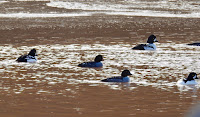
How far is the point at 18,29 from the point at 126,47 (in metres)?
10.6

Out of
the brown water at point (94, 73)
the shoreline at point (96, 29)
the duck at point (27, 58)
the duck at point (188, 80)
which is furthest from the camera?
the shoreline at point (96, 29)

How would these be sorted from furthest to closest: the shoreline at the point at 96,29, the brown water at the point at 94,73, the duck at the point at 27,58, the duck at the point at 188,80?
1. the shoreline at the point at 96,29
2. the duck at the point at 27,58
3. the duck at the point at 188,80
4. the brown water at the point at 94,73

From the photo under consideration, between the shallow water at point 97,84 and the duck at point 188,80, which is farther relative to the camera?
the duck at point 188,80

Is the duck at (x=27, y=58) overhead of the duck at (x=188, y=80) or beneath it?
beneath

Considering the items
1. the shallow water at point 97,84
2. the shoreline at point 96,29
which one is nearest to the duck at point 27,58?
the shallow water at point 97,84

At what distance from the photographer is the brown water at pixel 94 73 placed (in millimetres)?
10625

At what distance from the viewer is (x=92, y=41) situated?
80.1 ft

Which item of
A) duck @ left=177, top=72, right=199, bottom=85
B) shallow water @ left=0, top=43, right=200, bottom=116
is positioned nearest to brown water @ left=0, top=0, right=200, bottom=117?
shallow water @ left=0, top=43, right=200, bottom=116

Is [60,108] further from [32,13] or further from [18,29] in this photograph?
[32,13]

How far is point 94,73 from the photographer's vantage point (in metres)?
15.4

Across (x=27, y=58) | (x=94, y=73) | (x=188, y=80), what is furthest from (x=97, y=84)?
(x=27, y=58)

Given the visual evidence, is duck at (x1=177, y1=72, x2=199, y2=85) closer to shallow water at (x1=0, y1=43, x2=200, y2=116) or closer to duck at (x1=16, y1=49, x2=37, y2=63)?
shallow water at (x1=0, y1=43, x2=200, y2=116)

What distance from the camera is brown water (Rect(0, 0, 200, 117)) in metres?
10.6

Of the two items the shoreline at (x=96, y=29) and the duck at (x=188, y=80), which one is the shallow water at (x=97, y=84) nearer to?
the duck at (x=188, y=80)
